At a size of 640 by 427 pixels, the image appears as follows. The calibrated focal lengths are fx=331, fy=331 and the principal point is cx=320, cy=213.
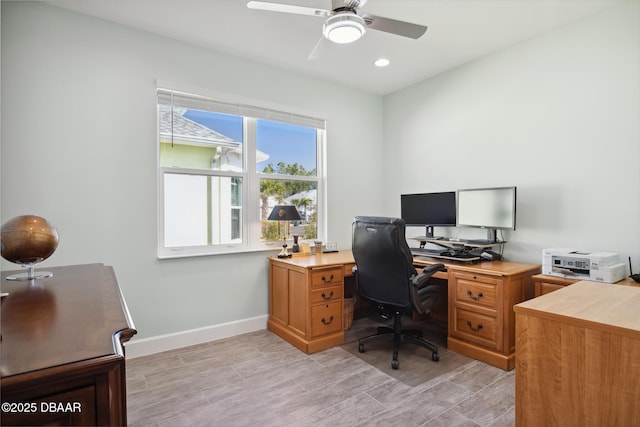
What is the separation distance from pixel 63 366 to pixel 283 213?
8.68ft

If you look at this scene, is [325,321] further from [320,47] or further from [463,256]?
[320,47]

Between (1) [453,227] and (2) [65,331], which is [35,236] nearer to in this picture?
(2) [65,331]

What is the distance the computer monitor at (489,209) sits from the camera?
9.39ft

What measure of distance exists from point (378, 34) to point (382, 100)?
1.60 m

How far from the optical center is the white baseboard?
274cm

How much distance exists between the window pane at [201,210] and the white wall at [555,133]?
224 centimetres

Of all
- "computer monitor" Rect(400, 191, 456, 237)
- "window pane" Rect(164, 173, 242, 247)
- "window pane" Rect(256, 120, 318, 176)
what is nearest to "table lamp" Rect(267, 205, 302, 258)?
"window pane" Rect(164, 173, 242, 247)

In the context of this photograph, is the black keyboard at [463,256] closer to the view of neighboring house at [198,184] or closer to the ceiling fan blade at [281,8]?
the view of neighboring house at [198,184]

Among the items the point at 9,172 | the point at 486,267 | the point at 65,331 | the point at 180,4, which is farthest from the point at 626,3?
the point at 9,172

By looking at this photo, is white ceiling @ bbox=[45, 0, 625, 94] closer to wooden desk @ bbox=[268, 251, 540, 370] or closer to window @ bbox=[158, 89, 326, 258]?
window @ bbox=[158, 89, 326, 258]

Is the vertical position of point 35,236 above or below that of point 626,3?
below

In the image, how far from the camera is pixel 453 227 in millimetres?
3533

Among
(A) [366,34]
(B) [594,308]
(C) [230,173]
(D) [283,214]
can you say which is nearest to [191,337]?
(D) [283,214]

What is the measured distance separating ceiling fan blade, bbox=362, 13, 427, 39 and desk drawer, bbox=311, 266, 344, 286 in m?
1.90
